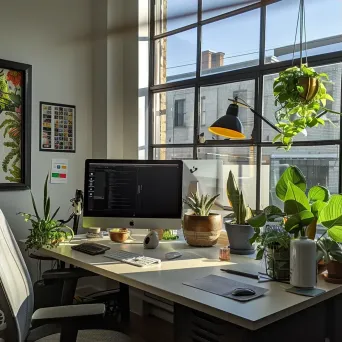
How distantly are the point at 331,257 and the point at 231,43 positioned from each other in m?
1.71

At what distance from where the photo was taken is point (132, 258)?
2123 millimetres

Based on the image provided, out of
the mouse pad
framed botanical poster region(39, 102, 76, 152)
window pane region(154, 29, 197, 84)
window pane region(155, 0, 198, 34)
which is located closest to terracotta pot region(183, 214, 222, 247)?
the mouse pad

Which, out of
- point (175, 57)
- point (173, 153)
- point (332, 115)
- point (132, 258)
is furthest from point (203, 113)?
point (132, 258)

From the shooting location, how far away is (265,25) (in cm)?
265

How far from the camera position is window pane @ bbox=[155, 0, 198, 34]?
3.15 m

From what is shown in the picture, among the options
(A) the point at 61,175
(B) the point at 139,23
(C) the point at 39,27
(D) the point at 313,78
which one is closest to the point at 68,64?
(C) the point at 39,27

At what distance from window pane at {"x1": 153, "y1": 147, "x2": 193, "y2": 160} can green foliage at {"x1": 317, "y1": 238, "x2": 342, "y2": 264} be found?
1.45 m

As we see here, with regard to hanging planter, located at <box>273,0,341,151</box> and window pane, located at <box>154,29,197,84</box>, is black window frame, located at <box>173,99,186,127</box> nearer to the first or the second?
window pane, located at <box>154,29,197,84</box>

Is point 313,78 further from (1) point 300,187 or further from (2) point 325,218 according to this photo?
(2) point 325,218

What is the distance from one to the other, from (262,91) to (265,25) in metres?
0.43

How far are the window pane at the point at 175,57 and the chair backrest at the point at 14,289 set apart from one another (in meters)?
1.97

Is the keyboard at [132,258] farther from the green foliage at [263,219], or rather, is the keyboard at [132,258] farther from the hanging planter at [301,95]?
the hanging planter at [301,95]

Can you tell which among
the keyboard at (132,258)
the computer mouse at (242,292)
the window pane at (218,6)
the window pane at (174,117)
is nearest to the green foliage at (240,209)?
the keyboard at (132,258)

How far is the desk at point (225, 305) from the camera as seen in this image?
1431 millimetres
